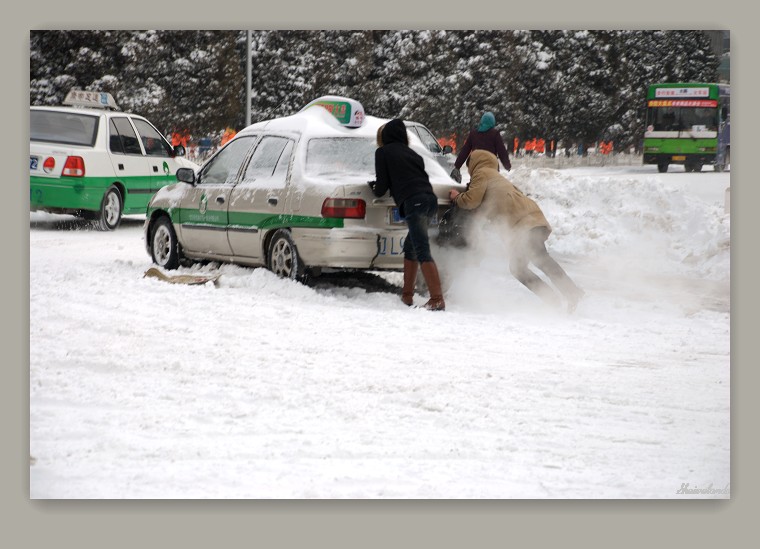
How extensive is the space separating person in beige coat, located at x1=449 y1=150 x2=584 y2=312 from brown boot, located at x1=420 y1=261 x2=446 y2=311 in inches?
22.0

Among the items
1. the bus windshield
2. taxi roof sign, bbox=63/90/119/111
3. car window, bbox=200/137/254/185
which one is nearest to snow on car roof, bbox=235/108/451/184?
car window, bbox=200/137/254/185

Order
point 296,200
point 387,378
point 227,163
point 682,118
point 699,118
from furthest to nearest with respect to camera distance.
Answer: point 227,163 < point 296,200 < point 699,118 < point 682,118 < point 387,378

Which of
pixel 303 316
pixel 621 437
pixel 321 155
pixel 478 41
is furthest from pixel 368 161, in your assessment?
pixel 621 437

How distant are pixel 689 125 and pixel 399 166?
2.20 metres

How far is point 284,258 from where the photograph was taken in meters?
10.2

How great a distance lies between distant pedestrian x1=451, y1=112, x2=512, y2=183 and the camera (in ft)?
30.3

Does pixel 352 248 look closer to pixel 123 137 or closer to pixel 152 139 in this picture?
pixel 152 139

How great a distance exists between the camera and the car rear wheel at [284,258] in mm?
10039

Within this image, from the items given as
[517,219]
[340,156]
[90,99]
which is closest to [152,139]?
[90,99]

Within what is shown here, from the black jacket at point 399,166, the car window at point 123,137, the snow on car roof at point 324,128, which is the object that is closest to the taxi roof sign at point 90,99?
the car window at point 123,137

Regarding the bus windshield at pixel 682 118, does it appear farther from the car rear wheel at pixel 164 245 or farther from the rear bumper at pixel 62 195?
the car rear wheel at pixel 164 245

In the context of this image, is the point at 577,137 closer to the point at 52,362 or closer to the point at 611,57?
the point at 611,57

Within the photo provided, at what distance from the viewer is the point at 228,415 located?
23.0 feet

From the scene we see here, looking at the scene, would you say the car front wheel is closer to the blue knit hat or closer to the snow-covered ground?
the snow-covered ground
